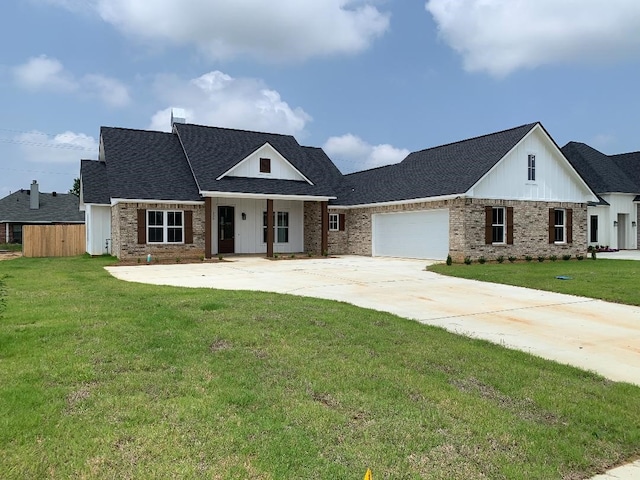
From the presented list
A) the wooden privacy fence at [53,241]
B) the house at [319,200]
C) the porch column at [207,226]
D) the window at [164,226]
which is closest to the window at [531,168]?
the house at [319,200]

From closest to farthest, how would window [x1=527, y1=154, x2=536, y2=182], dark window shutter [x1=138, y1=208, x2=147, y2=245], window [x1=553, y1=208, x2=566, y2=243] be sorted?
1. dark window shutter [x1=138, y1=208, x2=147, y2=245]
2. window [x1=527, y1=154, x2=536, y2=182]
3. window [x1=553, y1=208, x2=566, y2=243]

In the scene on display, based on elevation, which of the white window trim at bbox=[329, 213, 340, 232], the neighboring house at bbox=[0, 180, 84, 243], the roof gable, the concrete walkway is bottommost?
the concrete walkway

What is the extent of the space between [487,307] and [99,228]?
20.8m

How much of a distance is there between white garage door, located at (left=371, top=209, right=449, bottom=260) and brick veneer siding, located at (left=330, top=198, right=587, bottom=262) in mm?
343

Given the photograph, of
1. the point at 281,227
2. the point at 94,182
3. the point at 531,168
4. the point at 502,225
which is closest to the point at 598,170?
the point at 531,168

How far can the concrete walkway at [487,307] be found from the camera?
6188mm

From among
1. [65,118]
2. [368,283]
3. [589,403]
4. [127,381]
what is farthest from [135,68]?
[589,403]

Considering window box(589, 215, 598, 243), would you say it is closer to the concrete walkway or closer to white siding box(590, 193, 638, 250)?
white siding box(590, 193, 638, 250)

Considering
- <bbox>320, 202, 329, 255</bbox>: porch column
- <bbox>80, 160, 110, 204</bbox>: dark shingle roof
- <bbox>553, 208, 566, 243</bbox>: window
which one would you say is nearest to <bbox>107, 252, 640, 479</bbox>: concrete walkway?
<bbox>320, 202, 329, 255</bbox>: porch column

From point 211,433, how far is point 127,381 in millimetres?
1422

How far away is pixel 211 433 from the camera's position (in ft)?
11.2

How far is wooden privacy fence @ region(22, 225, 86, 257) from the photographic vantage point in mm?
25672

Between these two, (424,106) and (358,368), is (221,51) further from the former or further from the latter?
(358,368)

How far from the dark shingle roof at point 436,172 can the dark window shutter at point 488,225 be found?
161 cm
